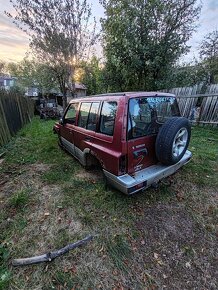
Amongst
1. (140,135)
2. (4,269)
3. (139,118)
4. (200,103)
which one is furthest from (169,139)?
(200,103)

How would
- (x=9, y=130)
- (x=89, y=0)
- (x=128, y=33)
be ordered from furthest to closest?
(x=89, y=0) → (x=128, y=33) → (x=9, y=130)

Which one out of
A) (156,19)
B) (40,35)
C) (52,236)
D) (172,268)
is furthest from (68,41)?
(172,268)

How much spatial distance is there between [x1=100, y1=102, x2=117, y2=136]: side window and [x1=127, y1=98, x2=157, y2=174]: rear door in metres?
0.28

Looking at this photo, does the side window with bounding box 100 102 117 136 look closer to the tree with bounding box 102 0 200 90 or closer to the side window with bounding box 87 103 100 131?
the side window with bounding box 87 103 100 131

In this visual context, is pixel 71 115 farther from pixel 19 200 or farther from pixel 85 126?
pixel 19 200

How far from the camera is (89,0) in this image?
9.23 meters

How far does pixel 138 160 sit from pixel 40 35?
10753 millimetres

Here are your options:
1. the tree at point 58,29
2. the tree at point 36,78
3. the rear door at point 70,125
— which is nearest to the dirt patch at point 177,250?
the rear door at point 70,125

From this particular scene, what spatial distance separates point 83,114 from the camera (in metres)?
3.63

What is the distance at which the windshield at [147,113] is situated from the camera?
2.52 meters

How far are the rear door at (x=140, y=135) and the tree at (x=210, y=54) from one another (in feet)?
42.5

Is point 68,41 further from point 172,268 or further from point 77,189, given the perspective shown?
point 172,268

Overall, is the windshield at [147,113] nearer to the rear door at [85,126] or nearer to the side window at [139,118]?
the side window at [139,118]

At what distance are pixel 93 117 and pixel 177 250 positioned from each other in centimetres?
240
